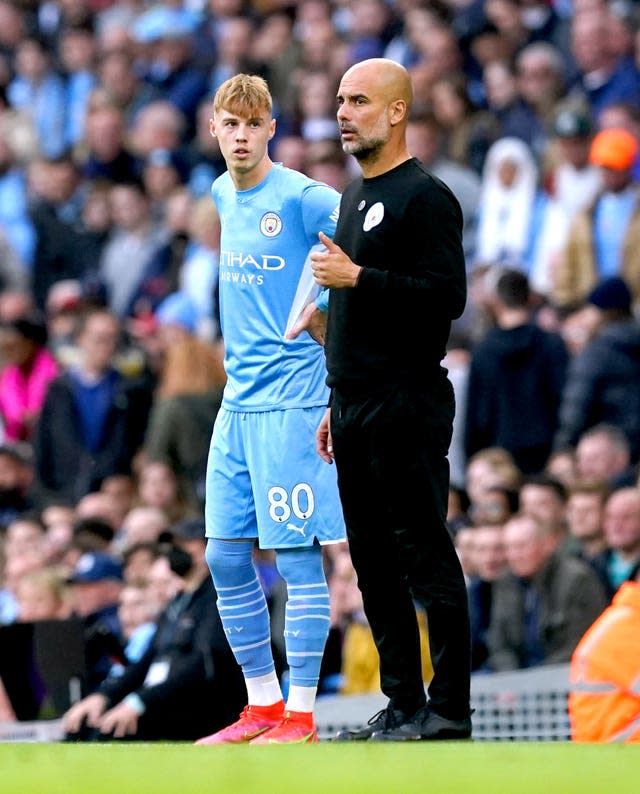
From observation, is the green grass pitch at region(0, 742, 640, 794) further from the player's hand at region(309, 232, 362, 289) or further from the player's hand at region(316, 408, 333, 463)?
the player's hand at region(309, 232, 362, 289)

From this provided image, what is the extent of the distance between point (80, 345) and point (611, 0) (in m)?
4.59

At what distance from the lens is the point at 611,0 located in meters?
15.7

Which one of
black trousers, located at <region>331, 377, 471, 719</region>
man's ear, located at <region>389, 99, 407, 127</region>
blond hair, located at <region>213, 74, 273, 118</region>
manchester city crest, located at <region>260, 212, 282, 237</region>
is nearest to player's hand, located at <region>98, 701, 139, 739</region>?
black trousers, located at <region>331, 377, 471, 719</region>

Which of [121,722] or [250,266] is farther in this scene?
[121,722]

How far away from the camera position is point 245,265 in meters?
7.35

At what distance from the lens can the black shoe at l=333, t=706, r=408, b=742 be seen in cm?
696

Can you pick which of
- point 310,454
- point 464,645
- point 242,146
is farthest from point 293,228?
point 464,645

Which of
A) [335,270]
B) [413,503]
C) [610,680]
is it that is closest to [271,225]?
[335,270]

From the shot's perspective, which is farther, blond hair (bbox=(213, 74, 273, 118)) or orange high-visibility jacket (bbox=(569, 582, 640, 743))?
orange high-visibility jacket (bbox=(569, 582, 640, 743))

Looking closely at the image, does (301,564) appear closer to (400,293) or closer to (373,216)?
(400,293)

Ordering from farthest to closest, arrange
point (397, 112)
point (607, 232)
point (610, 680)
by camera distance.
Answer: point (607, 232), point (610, 680), point (397, 112)

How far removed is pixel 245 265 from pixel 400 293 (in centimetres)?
83

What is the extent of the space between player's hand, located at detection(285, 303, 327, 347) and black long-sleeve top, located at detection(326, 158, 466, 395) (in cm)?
26

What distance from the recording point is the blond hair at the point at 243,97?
23.9 feet
